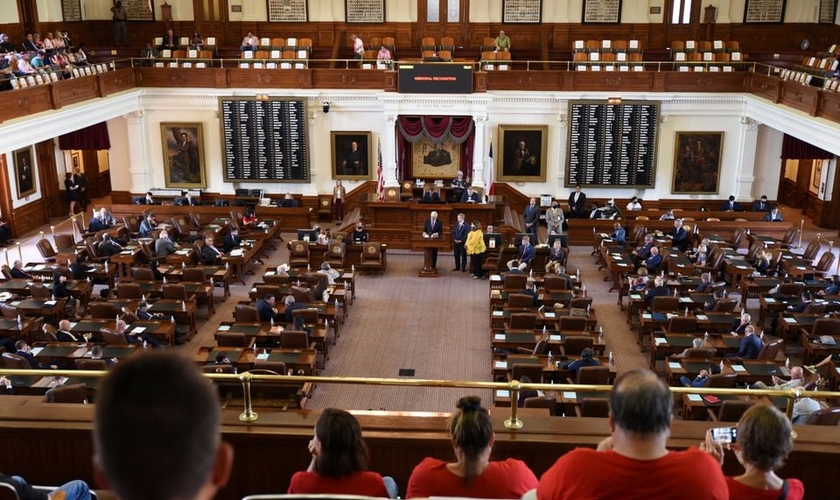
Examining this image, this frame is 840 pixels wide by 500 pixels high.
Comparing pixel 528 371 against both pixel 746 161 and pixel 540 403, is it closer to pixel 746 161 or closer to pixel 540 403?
pixel 540 403

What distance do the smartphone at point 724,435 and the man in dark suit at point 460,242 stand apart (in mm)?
12855

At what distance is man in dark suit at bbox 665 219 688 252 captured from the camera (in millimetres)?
17719

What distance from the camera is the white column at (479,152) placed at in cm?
2055

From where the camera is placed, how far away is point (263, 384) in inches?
380

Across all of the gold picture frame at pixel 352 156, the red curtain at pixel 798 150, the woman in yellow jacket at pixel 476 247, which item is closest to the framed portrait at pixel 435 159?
the gold picture frame at pixel 352 156

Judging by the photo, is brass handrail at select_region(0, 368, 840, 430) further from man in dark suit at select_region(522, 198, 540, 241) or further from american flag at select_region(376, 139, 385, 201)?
american flag at select_region(376, 139, 385, 201)

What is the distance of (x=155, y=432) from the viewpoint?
155cm

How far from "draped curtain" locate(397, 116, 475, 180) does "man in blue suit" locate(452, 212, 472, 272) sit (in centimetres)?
500

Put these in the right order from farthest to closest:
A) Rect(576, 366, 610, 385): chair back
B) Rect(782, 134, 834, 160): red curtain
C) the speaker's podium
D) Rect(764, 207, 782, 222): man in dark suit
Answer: Rect(782, 134, 834, 160): red curtain
Rect(764, 207, 782, 222): man in dark suit
the speaker's podium
Rect(576, 366, 610, 385): chair back

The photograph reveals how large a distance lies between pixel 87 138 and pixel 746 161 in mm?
18139

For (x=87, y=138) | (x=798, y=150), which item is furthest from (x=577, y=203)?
(x=87, y=138)

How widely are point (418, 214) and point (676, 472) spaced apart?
16.4 m

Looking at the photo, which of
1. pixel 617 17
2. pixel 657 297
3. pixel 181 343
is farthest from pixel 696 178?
pixel 181 343

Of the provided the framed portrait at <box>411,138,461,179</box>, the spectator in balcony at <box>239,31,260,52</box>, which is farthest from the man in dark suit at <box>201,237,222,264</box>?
the framed portrait at <box>411,138,461,179</box>
